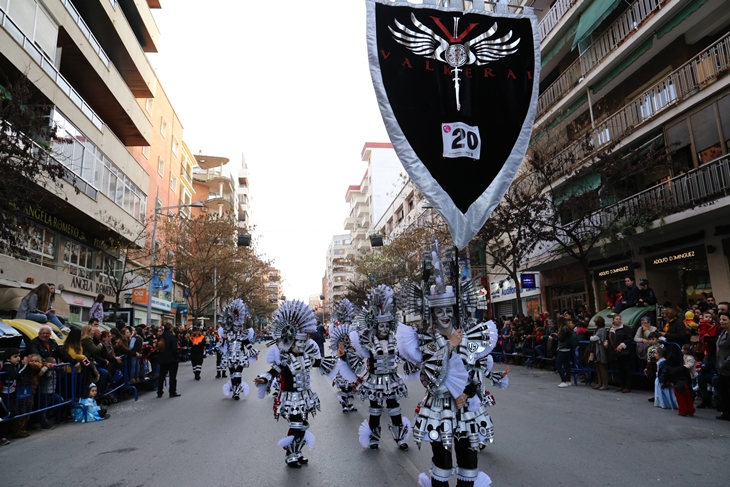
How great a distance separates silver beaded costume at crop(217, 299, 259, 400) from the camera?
12047 mm

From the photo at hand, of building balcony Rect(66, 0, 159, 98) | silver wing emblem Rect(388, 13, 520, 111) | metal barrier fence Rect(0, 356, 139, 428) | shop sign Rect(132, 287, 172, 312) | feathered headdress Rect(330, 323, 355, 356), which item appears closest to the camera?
silver wing emblem Rect(388, 13, 520, 111)

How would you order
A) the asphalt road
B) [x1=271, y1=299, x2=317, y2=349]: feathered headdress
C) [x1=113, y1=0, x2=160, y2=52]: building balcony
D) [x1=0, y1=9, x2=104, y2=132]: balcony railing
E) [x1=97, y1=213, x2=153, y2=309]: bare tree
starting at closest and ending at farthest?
the asphalt road → [x1=271, y1=299, x2=317, y2=349]: feathered headdress → [x1=0, y1=9, x2=104, y2=132]: balcony railing → [x1=97, y1=213, x2=153, y2=309]: bare tree → [x1=113, y1=0, x2=160, y2=52]: building balcony

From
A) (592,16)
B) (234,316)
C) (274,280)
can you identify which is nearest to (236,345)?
(234,316)

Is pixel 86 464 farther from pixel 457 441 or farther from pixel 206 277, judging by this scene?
pixel 206 277

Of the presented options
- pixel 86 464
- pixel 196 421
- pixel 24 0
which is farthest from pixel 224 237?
pixel 86 464

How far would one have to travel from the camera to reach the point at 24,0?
16.3m

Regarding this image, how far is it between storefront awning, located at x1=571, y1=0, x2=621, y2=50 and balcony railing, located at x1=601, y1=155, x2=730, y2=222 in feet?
23.1

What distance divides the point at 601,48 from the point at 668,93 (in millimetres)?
4678

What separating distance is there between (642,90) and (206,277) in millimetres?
29645

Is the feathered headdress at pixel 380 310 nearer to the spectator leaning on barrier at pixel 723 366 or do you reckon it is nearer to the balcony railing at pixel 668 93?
the spectator leaning on barrier at pixel 723 366

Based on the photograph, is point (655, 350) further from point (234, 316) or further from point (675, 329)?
point (234, 316)

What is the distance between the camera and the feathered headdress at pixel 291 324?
6695mm

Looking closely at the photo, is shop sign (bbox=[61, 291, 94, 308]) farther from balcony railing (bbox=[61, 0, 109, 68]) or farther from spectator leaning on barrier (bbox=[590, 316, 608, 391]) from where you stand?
spectator leaning on barrier (bbox=[590, 316, 608, 391])

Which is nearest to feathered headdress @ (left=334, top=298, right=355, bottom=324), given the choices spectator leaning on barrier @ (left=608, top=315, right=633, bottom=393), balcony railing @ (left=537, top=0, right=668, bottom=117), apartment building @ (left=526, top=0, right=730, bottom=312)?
spectator leaning on barrier @ (left=608, top=315, right=633, bottom=393)
